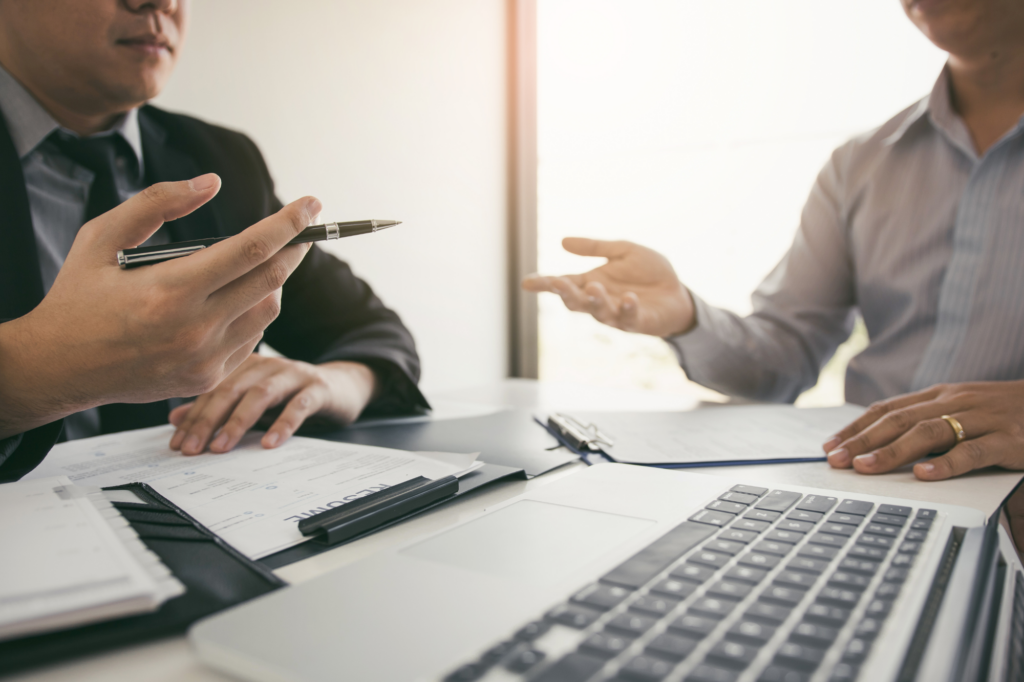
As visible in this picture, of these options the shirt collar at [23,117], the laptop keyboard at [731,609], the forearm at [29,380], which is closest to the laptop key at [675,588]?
the laptop keyboard at [731,609]

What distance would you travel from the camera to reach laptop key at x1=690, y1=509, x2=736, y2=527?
0.42m

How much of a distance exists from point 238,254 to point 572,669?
366mm

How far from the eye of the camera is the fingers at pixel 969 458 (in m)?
0.61

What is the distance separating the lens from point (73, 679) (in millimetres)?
289

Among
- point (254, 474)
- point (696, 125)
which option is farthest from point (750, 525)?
point (696, 125)

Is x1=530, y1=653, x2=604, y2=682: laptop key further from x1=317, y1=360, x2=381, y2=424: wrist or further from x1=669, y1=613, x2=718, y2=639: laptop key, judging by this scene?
x1=317, y1=360, x2=381, y2=424: wrist

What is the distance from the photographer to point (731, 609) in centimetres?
29

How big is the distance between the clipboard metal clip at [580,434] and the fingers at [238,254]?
0.38 m

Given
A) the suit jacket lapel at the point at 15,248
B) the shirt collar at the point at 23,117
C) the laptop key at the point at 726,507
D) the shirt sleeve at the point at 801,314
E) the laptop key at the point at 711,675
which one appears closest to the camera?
the laptop key at the point at 711,675

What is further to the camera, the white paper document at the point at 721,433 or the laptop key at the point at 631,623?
the white paper document at the point at 721,433

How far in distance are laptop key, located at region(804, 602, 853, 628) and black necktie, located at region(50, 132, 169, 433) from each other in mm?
972

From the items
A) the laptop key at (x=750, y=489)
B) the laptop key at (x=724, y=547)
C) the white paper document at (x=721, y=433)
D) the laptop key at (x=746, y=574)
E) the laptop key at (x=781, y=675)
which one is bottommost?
the white paper document at (x=721, y=433)

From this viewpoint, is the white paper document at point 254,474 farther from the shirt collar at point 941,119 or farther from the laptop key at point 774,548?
the shirt collar at point 941,119

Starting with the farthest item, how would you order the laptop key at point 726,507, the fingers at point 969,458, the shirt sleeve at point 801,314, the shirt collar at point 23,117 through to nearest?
the shirt sleeve at point 801,314, the shirt collar at point 23,117, the fingers at point 969,458, the laptop key at point 726,507
